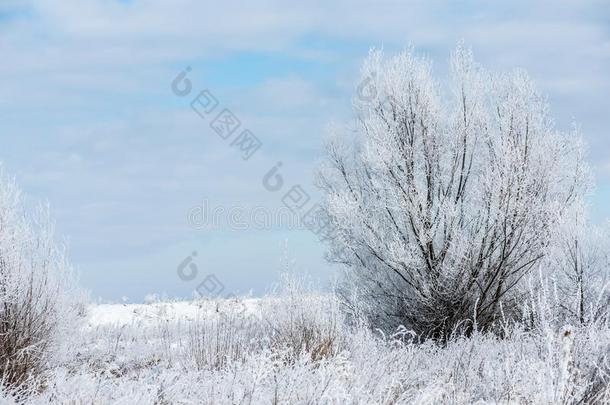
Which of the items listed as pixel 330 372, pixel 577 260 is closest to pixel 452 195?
pixel 577 260

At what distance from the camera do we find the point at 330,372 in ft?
21.8

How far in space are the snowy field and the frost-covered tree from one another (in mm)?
1881

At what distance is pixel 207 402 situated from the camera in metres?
6.00

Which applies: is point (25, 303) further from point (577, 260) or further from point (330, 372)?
point (577, 260)

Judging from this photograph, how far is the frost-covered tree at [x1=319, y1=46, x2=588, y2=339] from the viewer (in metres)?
12.8

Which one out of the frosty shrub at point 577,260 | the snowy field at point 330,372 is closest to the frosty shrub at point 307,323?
the snowy field at point 330,372

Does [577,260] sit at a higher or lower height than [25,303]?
lower

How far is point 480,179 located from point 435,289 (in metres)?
2.20

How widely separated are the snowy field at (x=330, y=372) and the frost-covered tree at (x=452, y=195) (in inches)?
74.0

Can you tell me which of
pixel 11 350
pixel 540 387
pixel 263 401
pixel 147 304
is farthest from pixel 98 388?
pixel 147 304

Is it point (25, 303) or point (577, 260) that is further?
point (577, 260)

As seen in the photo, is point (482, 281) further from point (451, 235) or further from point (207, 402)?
point (207, 402)

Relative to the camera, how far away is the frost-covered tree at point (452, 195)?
1281 centimetres

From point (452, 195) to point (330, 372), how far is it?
23.7 feet
